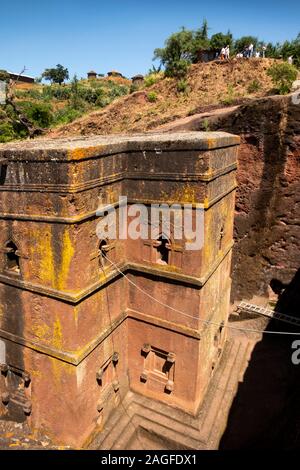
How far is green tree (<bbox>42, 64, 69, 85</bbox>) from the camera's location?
6669 cm

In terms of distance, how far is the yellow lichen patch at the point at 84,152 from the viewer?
243 inches

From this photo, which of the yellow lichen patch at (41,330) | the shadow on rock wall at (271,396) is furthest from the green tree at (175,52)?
the yellow lichen patch at (41,330)

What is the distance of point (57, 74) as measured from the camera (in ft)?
220

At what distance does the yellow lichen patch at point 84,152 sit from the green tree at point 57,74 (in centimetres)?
6894

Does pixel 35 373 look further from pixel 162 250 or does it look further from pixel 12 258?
pixel 162 250

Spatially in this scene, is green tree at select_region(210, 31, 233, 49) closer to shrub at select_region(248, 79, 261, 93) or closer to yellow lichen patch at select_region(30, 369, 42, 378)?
shrub at select_region(248, 79, 261, 93)

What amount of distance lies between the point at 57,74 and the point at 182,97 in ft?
170

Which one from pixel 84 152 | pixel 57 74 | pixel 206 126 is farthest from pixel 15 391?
pixel 57 74

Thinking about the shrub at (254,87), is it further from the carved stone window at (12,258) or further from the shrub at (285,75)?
the carved stone window at (12,258)

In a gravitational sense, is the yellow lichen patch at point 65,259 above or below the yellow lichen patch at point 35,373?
above

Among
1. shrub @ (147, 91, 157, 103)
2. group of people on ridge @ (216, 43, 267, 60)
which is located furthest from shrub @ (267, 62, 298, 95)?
shrub @ (147, 91, 157, 103)

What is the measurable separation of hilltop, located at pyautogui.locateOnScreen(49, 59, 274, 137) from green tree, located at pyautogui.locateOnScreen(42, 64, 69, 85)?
4522cm

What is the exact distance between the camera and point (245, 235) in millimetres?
13820

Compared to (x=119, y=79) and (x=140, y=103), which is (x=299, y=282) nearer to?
(x=140, y=103)
